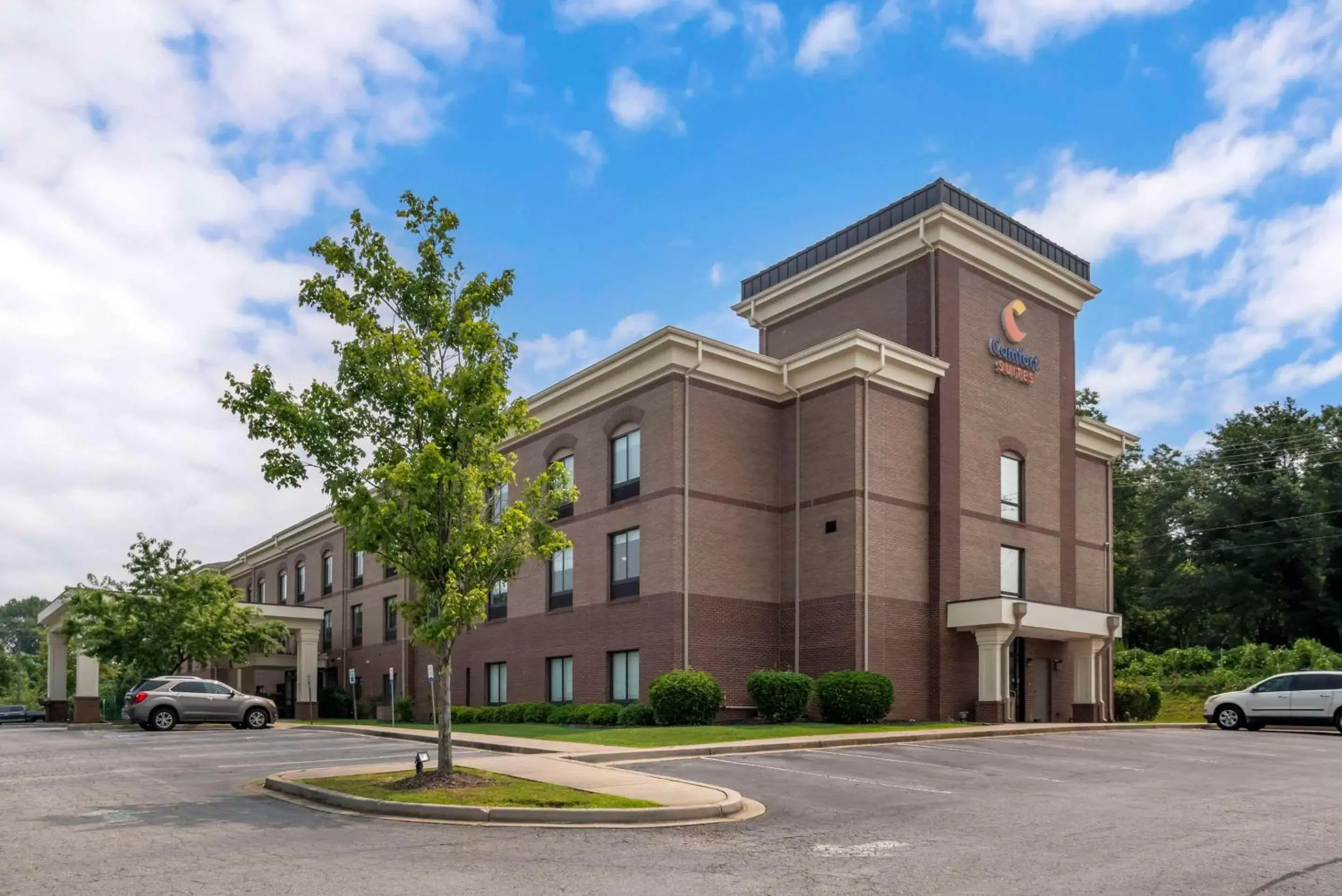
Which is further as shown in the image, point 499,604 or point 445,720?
point 499,604

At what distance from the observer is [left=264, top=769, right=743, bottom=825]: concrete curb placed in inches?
505

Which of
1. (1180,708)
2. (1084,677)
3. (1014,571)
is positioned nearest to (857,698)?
(1014,571)

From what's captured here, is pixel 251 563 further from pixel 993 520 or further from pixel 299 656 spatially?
pixel 993 520

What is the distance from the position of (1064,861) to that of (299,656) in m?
48.0

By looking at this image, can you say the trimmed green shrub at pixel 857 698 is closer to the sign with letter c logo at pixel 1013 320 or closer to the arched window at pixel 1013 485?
the arched window at pixel 1013 485

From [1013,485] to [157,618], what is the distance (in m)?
30.2

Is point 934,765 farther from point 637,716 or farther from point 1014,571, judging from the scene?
point 1014,571

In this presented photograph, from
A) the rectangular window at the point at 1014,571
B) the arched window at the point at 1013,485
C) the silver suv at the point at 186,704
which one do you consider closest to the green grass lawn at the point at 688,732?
the rectangular window at the point at 1014,571

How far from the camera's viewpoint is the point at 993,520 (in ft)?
112

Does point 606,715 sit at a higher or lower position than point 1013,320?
lower

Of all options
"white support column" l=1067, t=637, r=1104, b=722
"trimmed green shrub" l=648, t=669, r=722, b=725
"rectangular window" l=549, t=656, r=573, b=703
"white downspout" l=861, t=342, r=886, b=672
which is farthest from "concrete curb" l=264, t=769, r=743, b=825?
"white support column" l=1067, t=637, r=1104, b=722

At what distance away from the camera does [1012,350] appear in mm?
35438

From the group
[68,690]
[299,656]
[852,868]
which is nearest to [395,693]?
[299,656]

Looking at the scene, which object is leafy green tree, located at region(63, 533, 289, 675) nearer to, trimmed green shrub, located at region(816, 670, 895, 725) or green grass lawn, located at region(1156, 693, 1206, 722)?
trimmed green shrub, located at region(816, 670, 895, 725)
